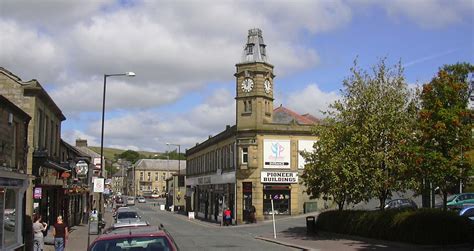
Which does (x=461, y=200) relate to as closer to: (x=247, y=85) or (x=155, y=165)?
(x=247, y=85)

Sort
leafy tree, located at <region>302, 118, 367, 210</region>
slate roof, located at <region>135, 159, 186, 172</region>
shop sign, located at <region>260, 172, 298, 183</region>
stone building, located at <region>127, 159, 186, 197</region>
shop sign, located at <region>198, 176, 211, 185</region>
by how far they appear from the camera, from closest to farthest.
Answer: leafy tree, located at <region>302, 118, 367, 210</region>
shop sign, located at <region>260, 172, 298, 183</region>
shop sign, located at <region>198, 176, 211, 185</region>
stone building, located at <region>127, 159, 186, 197</region>
slate roof, located at <region>135, 159, 186, 172</region>

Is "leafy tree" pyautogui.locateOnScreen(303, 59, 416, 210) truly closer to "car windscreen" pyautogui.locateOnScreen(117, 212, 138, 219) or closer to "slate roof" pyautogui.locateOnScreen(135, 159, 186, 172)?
"car windscreen" pyautogui.locateOnScreen(117, 212, 138, 219)

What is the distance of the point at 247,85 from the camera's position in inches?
2008

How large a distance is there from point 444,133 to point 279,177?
2749 centimetres

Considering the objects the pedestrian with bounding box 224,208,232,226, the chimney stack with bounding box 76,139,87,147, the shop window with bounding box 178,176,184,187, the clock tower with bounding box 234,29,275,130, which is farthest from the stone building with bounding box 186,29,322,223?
the shop window with bounding box 178,176,184,187

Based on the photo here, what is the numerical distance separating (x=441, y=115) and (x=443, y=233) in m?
4.72

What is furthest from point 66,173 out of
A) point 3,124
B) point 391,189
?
point 391,189

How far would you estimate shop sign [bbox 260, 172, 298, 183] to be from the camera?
4994 cm

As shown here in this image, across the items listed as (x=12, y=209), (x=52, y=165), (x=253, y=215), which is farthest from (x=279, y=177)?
(x=12, y=209)

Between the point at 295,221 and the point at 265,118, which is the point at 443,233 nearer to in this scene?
the point at 295,221

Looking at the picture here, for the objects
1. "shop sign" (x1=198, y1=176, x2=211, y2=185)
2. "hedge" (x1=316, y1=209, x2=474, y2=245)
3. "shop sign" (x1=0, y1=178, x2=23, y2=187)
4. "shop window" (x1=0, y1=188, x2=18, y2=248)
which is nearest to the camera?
"shop sign" (x1=0, y1=178, x2=23, y2=187)

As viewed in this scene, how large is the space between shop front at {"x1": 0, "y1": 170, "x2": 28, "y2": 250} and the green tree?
15.3 metres

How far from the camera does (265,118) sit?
5100 centimetres

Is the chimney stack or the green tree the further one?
the chimney stack
